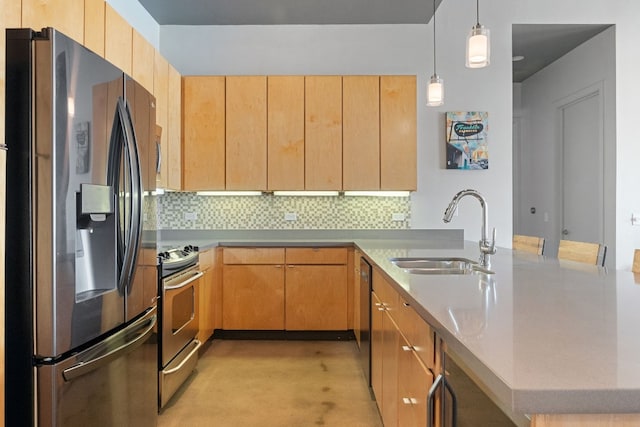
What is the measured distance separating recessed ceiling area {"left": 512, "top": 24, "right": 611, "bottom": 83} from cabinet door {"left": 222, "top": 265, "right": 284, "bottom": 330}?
10.9 feet

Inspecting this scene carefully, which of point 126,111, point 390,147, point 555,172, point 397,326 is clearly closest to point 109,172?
point 126,111

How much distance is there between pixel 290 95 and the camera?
3.67m

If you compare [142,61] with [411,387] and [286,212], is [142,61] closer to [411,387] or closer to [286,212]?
[286,212]

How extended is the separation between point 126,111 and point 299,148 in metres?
2.07

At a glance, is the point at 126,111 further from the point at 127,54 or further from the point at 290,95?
the point at 290,95

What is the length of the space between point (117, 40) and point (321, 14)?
2.00 m

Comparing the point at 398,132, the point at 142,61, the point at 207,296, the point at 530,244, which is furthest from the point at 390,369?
the point at 142,61

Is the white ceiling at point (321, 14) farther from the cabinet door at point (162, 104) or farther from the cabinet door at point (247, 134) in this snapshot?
the cabinet door at point (162, 104)

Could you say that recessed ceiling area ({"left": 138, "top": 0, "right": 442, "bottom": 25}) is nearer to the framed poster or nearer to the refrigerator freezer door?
the framed poster

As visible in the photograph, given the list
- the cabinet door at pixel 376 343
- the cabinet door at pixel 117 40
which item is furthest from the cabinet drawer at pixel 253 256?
the cabinet door at pixel 117 40

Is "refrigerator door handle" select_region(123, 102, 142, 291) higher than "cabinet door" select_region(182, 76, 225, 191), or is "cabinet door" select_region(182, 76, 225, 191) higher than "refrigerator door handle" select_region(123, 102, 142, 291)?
"cabinet door" select_region(182, 76, 225, 191)

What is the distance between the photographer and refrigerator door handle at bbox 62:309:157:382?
1422 millimetres

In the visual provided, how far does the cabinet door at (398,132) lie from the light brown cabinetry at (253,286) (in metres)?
1.22

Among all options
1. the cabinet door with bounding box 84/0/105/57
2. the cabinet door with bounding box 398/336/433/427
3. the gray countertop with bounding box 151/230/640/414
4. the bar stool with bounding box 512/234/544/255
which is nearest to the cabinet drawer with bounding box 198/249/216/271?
the cabinet door with bounding box 84/0/105/57
